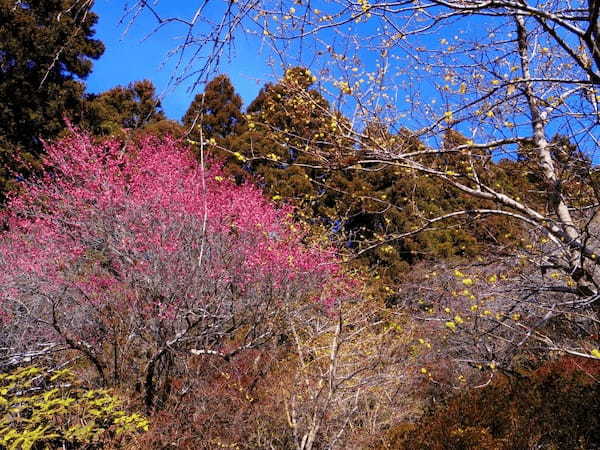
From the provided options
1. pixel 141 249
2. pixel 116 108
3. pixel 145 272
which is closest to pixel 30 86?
pixel 116 108

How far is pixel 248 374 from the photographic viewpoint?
6.82 metres

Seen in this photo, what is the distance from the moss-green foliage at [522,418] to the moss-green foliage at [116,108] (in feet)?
37.6

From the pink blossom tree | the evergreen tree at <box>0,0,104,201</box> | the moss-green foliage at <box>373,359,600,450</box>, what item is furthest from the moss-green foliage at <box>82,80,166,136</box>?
the moss-green foliage at <box>373,359,600,450</box>

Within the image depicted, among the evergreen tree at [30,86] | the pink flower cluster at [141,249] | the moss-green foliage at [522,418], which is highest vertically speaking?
the evergreen tree at [30,86]

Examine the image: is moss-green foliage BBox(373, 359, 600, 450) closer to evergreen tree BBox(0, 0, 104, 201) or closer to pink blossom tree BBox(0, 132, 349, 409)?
pink blossom tree BBox(0, 132, 349, 409)

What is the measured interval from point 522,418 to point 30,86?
549 inches

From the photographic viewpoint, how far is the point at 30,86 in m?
12.2

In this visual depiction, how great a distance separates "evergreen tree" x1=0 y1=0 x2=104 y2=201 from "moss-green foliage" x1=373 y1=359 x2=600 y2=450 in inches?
446

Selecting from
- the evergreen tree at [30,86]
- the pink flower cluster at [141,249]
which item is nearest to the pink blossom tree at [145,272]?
the pink flower cluster at [141,249]

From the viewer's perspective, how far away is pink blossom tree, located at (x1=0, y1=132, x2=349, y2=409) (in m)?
5.89

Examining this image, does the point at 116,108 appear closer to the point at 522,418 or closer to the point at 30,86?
the point at 30,86

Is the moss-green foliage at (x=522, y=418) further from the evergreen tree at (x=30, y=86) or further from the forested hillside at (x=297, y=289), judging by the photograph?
the evergreen tree at (x=30, y=86)

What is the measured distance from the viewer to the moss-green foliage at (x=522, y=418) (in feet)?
13.0

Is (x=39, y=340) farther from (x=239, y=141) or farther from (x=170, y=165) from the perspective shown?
(x=239, y=141)
